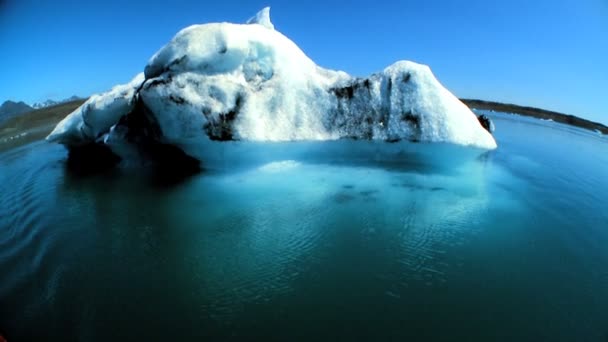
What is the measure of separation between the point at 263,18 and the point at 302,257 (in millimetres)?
12237

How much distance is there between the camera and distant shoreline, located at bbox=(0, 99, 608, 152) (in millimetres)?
20453

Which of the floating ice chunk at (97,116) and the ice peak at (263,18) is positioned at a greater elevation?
the ice peak at (263,18)

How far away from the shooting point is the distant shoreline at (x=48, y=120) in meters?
20.5

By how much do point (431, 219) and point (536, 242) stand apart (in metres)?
1.98

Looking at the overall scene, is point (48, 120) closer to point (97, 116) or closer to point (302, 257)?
point (97, 116)

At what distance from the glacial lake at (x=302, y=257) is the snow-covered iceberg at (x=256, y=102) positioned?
172 centimetres

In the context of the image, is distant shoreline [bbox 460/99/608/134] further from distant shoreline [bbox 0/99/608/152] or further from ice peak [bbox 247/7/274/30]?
ice peak [bbox 247/7/274/30]

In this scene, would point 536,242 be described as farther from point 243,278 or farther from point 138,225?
point 138,225

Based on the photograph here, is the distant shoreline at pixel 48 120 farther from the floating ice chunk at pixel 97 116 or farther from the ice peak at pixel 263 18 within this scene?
the ice peak at pixel 263 18

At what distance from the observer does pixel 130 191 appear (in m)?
9.22

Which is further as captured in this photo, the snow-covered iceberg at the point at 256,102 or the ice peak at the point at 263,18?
the ice peak at the point at 263,18

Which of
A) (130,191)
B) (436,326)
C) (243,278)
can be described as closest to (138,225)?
(130,191)

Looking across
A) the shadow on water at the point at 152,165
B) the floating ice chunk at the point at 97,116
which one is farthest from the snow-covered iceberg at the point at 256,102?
the shadow on water at the point at 152,165

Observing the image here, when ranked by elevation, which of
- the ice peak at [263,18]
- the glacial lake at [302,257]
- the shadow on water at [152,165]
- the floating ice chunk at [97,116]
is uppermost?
the ice peak at [263,18]
